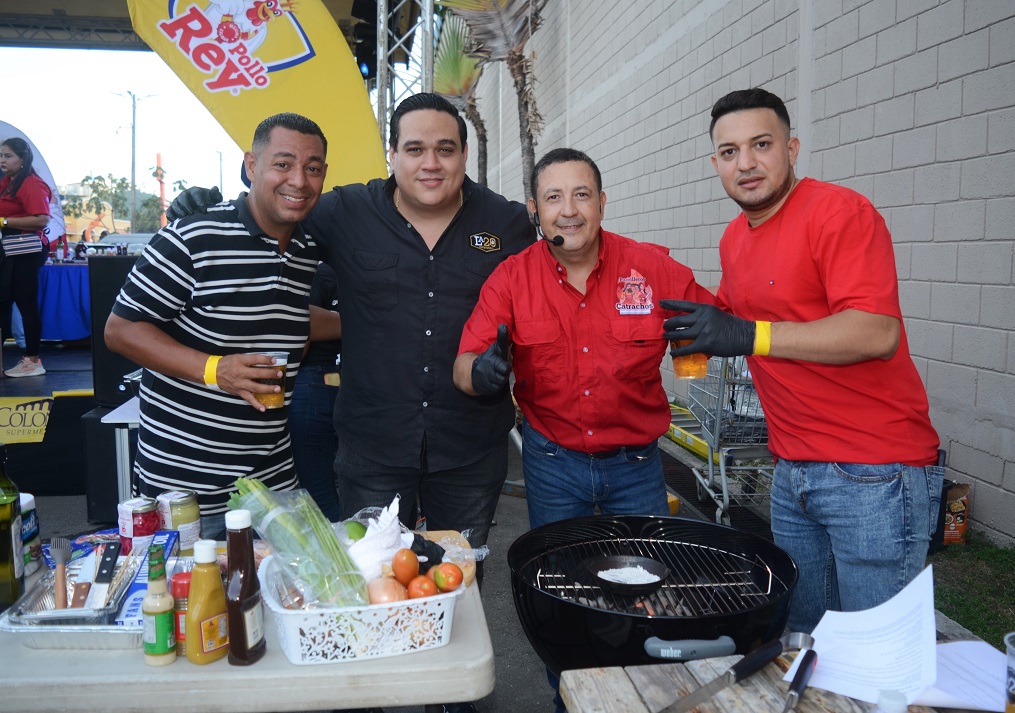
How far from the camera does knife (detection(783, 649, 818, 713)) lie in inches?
52.5

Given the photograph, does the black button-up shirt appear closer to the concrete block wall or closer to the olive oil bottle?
the olive oil bottle

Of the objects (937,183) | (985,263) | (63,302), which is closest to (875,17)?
(937,183)

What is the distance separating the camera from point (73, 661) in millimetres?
1588

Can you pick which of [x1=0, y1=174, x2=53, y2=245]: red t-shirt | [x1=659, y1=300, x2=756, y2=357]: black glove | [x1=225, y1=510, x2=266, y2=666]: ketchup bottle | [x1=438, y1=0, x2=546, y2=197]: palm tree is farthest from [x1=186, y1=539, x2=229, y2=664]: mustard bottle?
[x1=438, y1=0, x2=546, y2=197]: palm tree

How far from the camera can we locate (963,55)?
3.74 metres

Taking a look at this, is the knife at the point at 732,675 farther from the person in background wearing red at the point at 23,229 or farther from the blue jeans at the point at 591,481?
the person in background wearing red at the point at 23,229

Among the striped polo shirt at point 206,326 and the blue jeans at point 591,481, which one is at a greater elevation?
the striped polo shirt at point 206,326

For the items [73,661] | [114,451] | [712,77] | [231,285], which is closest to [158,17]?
[114,451]

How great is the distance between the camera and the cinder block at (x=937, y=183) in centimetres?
386

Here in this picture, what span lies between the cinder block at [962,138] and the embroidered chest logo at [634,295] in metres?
Answer: 2.19

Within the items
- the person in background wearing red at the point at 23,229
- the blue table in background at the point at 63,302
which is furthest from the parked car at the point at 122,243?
the person in background wearing red at the point at 23,229

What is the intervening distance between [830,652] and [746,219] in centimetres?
142

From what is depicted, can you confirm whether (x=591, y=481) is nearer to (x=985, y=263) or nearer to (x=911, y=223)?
(x=985, y=263)

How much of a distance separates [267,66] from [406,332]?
11.7 feet
